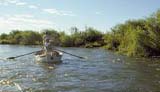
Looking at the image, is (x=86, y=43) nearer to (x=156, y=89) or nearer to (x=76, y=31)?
(x=76, y=31)

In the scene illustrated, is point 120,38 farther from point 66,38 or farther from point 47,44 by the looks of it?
point 47,44

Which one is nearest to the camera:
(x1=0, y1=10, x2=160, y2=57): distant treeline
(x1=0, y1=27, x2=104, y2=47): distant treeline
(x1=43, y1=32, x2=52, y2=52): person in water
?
(x1=43, y1=32, x2=52, y2=52): person in water

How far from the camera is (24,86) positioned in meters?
26.2

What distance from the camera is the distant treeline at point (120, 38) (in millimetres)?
61188

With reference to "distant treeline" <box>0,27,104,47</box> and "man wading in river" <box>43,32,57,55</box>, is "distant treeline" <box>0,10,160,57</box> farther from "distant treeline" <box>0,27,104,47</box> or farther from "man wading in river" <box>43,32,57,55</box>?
"man wading in river" <box>43,32,57,55</box>

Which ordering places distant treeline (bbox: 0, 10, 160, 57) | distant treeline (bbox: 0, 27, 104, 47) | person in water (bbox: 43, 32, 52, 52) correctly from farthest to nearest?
distant treeline (bbox: 0, 27, 104, 47)
distant treeline (bbox: 0, 10, 160, 57)
person in water (bbox: 43, 32, 52, 52)

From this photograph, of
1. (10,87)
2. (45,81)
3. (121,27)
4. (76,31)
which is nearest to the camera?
(10,87)

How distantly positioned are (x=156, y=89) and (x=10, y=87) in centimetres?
1064

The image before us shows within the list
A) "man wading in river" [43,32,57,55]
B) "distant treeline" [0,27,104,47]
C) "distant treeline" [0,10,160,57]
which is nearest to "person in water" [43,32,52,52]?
"man wading in river" [43,32,57,55]

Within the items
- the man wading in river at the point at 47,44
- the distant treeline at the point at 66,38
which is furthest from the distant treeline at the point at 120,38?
the man wading in river at the point at 47,44

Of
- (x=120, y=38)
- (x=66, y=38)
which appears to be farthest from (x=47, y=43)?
(x=66, y=38)

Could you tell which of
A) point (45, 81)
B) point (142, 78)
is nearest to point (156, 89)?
point (142, 78)

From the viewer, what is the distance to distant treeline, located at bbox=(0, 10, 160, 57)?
2409 inches

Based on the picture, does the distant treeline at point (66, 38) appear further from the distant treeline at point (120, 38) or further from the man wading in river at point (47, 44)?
the man wading in river at point (47, 44)
